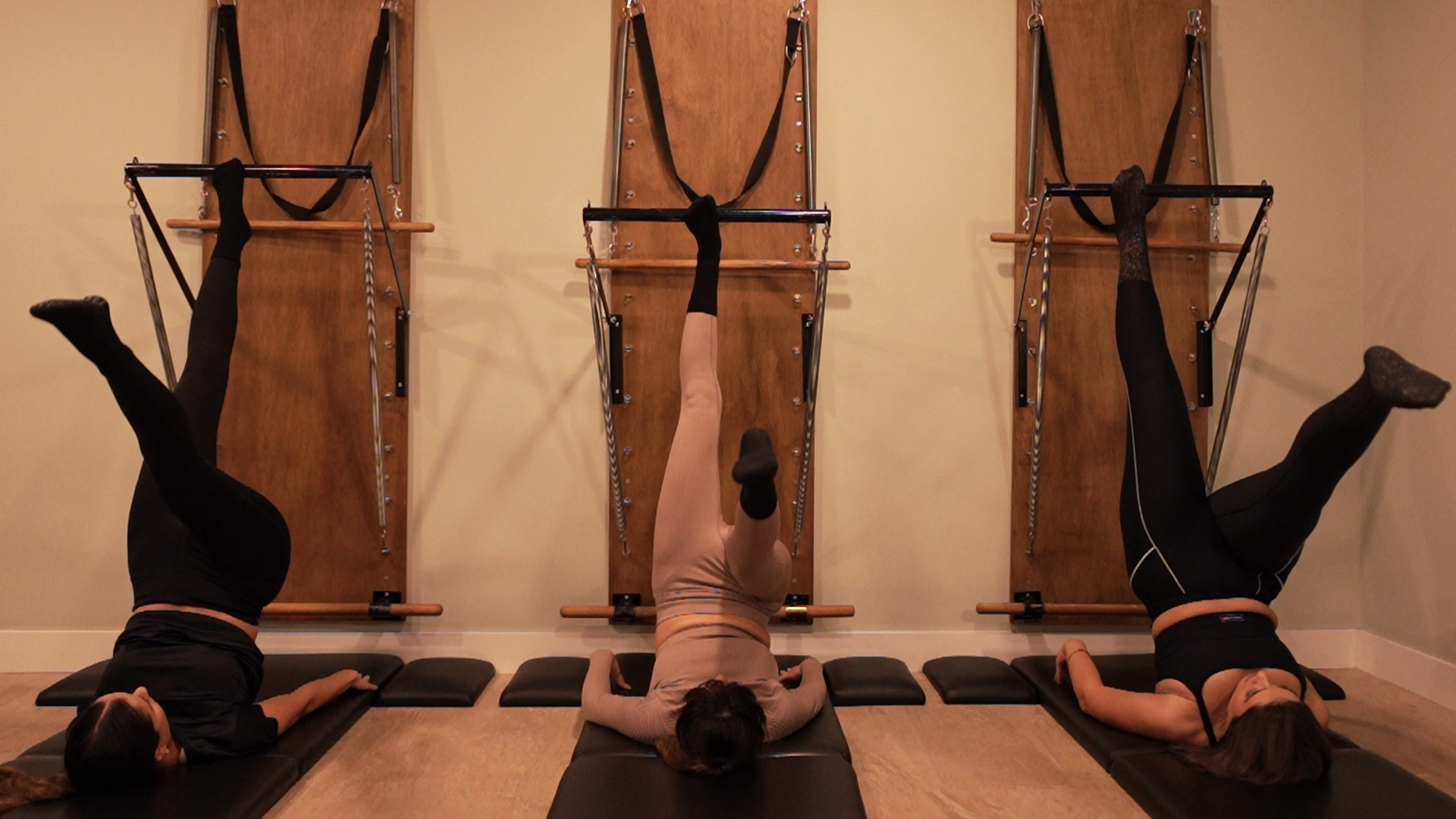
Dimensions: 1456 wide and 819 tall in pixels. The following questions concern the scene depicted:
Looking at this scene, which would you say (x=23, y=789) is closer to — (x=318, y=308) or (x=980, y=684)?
(x=318, y=308)

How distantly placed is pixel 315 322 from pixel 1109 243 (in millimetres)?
3480

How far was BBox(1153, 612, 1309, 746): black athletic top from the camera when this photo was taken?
2854 mm

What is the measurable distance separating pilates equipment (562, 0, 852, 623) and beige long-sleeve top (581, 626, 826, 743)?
1114 millimetres

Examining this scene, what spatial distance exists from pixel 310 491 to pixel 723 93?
8.24 ft

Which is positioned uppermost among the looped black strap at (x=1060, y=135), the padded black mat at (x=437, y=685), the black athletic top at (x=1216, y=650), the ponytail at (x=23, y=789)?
the looped black strap at (x=1060, y=135)

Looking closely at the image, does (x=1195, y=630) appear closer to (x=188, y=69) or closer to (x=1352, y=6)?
(x=1352, y=6)

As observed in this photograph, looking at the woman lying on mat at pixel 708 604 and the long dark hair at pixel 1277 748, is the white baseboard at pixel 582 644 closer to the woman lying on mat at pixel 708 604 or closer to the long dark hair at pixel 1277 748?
the woman lying on mat at pixel 708 604

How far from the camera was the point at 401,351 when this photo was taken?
4133 mm

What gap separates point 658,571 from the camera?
3215 mm

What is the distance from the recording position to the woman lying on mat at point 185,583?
2494 millimetres

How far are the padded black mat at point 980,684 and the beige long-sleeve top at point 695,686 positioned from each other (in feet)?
2.78

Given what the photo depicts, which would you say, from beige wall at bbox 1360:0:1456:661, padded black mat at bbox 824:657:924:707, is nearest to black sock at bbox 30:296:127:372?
padded black mat at bbox 824:657:924:707

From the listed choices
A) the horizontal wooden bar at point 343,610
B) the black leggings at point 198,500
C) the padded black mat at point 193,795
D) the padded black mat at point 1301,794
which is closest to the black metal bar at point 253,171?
the black leggings at point 198,500

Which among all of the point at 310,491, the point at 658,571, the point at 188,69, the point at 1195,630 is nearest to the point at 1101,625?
the point at 1195,630
